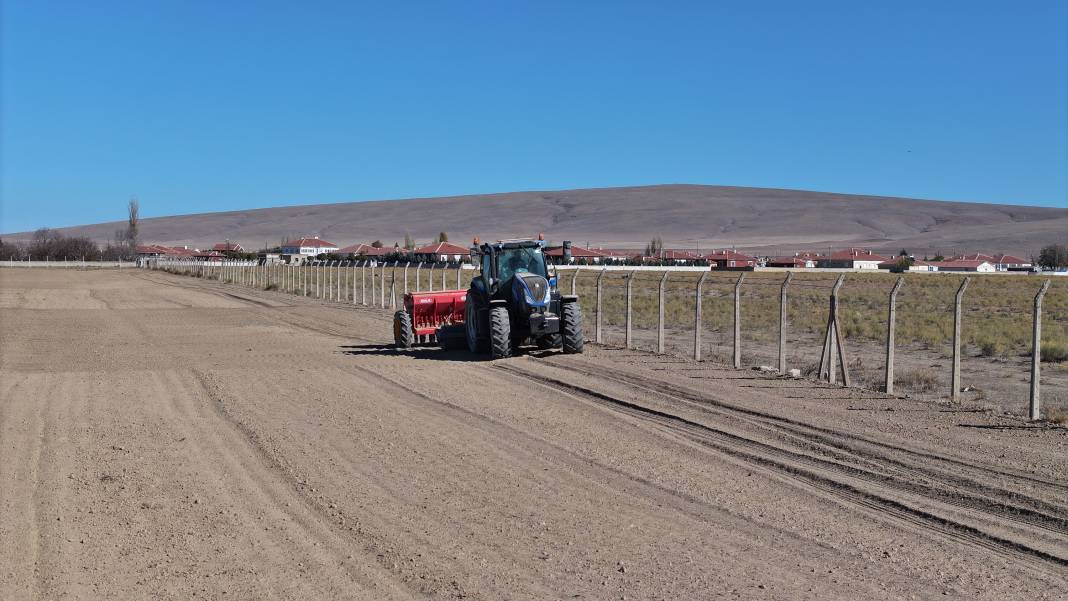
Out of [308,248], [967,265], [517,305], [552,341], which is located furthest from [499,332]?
[308,248]

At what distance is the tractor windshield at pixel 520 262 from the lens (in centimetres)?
1923

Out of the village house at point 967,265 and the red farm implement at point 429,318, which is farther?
the village house at point 967,265

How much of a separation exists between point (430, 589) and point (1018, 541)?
159 inches

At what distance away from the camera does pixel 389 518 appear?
7.73 metres

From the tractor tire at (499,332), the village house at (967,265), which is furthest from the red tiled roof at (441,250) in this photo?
the tractor tire at (499,332)

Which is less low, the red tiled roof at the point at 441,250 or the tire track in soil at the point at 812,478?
the red tiled roof at the point at 441,250

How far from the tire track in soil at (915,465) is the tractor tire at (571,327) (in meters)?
4.71

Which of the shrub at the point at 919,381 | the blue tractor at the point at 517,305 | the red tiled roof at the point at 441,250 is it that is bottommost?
the shrub at the point at 919,381

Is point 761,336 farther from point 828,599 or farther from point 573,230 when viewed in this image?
point 573,230

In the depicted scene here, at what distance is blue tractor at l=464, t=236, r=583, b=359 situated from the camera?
717 inches

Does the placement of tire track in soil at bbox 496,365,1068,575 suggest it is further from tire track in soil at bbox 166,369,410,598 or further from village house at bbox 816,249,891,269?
village house at bbox 816,249,891,269

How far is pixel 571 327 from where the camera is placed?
18.5m

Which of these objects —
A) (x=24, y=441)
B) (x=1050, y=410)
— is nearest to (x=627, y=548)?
(x=24, y=441)

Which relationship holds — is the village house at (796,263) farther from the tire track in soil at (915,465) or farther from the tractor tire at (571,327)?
the tire track in soil at (915,465)
